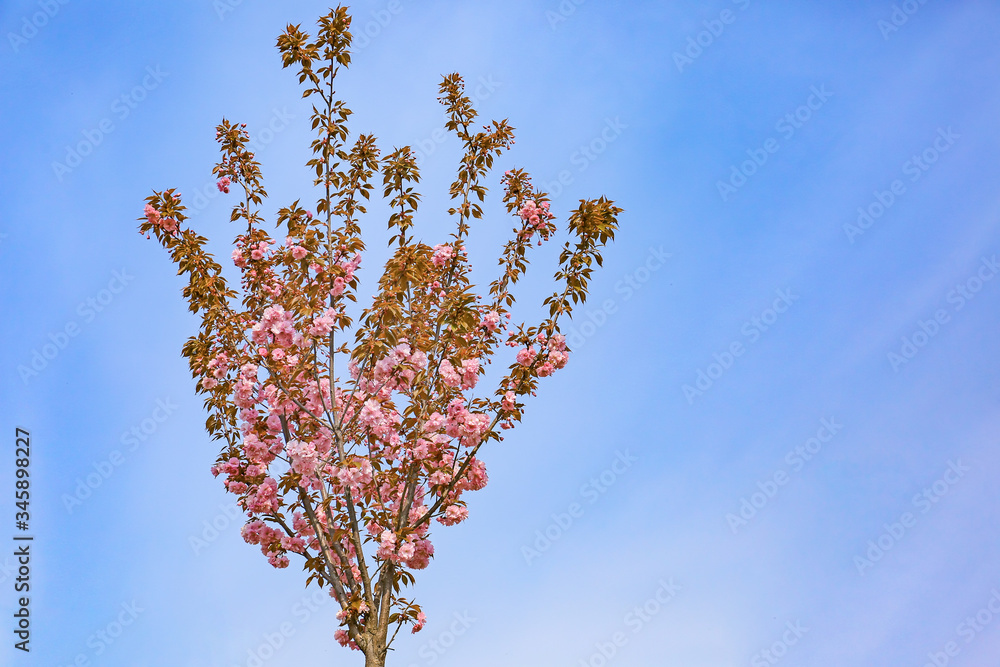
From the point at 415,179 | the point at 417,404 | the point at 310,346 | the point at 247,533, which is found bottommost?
the point at 247,533

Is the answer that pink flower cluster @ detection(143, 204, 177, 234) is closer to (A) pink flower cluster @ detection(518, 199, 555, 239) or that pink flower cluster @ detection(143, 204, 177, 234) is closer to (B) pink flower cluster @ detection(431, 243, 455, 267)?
(B) pink flower cluster @ detection(431, 243, 455, 267)

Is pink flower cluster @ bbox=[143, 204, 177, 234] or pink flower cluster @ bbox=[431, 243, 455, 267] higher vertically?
pink flower cluster @ bbox=[143, 204, 177, 234]

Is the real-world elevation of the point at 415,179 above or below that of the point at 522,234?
above

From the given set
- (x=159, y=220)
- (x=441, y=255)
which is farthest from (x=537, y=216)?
(x=159, y=220)

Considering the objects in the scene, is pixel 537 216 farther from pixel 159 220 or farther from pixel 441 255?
pixel 159 220

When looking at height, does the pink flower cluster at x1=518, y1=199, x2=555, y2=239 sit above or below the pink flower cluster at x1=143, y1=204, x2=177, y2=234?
below

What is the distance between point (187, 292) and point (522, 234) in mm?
3512

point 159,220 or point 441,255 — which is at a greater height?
point 159,220

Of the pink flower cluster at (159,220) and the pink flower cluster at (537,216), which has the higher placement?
the pink flower cluster at (159,220)

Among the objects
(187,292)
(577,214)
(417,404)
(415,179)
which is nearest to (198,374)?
(187,292)

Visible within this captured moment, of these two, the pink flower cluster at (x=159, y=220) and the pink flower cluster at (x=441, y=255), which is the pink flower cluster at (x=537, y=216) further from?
the pink flower cluster at (x=159, y=220)

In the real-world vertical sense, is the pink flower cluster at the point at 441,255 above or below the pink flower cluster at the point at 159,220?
below

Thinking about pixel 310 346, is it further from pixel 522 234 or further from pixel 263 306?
pixel 522 234

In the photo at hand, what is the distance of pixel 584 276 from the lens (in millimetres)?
8500
